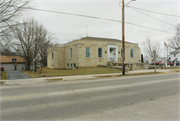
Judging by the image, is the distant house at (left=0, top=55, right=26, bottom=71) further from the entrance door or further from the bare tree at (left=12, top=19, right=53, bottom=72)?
the entrance door

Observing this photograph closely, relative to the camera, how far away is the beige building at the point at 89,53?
28109 millimetres

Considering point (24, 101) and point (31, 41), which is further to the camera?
point (31, 41)

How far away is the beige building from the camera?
2811 cm

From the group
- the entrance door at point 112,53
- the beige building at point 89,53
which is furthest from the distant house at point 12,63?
the entrance door at point 112,53

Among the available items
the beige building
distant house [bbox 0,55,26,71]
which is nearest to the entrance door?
the beige building

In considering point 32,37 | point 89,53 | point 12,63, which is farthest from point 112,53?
point 12,63

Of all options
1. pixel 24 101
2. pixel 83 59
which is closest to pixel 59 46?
pixel 83 59

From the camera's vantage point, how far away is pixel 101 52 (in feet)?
98.5

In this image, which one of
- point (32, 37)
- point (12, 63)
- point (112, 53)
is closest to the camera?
point (32, 37)

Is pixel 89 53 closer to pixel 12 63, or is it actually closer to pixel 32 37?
pixel 32 37

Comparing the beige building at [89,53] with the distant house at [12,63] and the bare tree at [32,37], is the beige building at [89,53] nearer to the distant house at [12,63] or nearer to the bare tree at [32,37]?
the bare tree at [32,37]

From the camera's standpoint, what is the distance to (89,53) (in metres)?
28.8

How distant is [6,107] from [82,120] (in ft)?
10.0

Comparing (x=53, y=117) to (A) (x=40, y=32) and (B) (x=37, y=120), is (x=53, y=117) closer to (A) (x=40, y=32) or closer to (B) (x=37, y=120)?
(B) (x=37, y=120)
